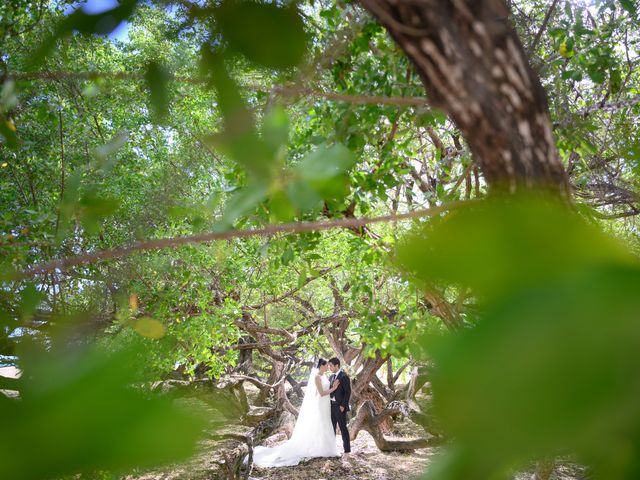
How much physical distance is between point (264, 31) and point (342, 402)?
7.77m

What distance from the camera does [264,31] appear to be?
1.60 feet

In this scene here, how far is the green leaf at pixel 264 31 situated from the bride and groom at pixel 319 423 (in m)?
7.16

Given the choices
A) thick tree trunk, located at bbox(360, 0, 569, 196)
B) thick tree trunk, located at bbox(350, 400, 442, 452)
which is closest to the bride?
thick tree trunk, located at bbox(350, 400, 442, 452)

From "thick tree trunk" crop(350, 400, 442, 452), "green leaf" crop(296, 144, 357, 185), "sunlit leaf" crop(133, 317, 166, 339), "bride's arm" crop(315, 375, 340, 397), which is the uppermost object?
"green leaf" crop(296, 144, 357, 185)

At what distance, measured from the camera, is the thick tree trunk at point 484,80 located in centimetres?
64

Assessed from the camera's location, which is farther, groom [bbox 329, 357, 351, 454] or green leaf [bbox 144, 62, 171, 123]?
groom [bbox 329, 357, 351, 454]

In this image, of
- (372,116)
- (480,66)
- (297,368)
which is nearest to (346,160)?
(480,66)

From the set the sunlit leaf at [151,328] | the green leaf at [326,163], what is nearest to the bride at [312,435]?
the sunlit leaf at [151,328]

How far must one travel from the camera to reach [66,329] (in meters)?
0.28

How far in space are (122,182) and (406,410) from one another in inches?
196

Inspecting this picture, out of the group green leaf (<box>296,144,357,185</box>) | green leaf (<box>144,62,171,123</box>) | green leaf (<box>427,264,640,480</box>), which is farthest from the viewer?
green leaf (<box>144,62,171,123</box>)

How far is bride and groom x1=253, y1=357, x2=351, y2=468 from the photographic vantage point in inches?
286

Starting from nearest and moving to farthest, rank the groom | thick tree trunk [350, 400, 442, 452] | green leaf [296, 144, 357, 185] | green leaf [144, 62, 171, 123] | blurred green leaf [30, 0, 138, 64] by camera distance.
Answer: green leaf [296, 144, 357, 185] → blurred green leaf [30, 0, 138, 64] → green leaf [144, 62, 171, 123] → thick tree trunk [350, 400, 442, 452] → the groom

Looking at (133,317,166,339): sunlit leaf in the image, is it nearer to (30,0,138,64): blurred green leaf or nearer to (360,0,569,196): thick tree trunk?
(30,0,138,64): blurred green leaf
